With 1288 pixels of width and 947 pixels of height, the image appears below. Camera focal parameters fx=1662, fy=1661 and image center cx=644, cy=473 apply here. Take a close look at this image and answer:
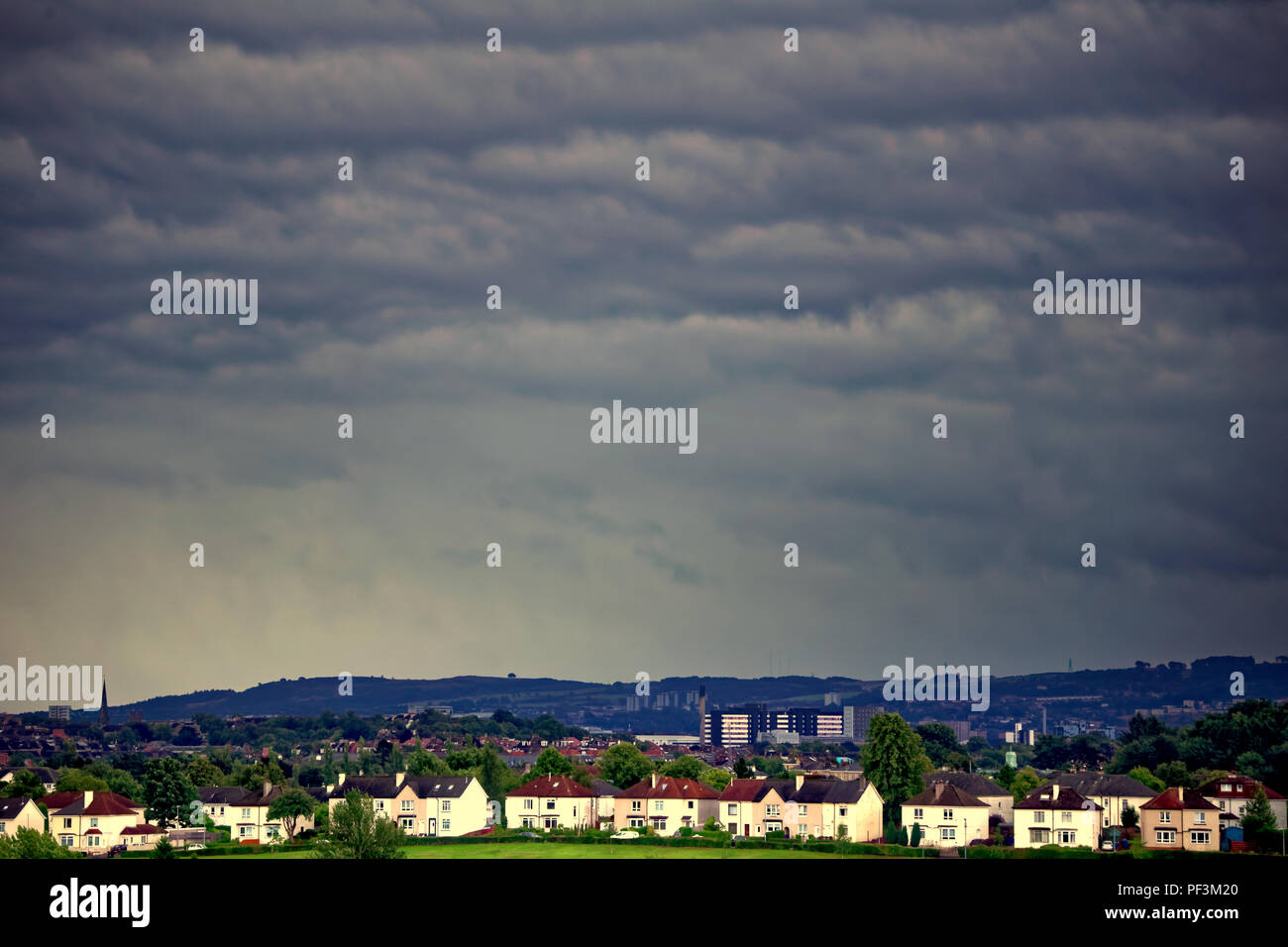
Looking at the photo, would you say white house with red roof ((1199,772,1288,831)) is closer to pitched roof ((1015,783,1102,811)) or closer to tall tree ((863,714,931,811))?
pitched roof ((1015,783,1102,811))

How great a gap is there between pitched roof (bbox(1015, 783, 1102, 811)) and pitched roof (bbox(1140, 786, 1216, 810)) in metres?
4.42

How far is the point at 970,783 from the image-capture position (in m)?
150

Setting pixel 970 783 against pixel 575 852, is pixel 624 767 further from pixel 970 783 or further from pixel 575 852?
pixel 575 852

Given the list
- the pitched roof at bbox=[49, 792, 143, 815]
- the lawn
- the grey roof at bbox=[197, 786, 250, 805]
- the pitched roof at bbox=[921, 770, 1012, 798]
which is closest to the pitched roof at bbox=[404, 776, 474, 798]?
the grey roof at bbox=[197, 786, 250, 805]

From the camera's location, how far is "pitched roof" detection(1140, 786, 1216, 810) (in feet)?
438

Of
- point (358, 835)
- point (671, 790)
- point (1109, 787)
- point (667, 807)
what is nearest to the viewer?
point (358, 835)

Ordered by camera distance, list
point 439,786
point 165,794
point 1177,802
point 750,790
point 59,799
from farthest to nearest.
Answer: point 439,786
point 165,794
point 59,799
point 750,790
point 1177,802

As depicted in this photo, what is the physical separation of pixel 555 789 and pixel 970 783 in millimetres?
38253

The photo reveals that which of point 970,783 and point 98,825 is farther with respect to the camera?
point 970,783

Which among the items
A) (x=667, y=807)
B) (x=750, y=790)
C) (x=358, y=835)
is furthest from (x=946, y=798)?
(x=358, y=835)
